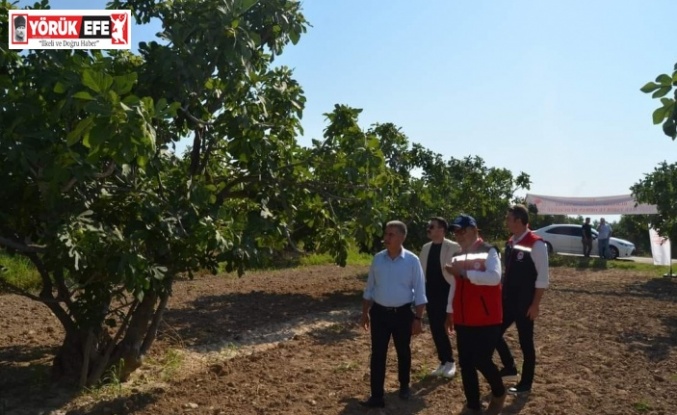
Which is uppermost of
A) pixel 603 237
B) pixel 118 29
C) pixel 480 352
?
pixel 118 29

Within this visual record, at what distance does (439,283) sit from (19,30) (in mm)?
4286

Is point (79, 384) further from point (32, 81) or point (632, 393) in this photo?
point (632, 393)

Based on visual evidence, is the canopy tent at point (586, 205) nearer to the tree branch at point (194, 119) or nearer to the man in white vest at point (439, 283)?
the man in white vest at point (439, 283)

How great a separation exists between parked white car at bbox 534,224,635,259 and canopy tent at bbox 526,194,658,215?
68 cm

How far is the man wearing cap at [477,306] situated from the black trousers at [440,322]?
45.0 inches

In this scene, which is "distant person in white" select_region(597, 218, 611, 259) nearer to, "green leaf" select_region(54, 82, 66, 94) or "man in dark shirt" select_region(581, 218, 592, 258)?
"man in dark shirt" select_region(581, 218, 592, 258)

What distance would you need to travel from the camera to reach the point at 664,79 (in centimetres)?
318

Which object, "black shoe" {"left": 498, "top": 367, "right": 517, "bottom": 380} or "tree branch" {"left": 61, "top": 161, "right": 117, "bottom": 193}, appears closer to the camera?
"tree branch" {"left": 61, "top": 161, "right": 117, "bottom": 193}

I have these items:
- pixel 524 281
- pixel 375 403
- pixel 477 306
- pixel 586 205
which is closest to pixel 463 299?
pixel 477 306

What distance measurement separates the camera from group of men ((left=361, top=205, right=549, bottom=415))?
5500 mm

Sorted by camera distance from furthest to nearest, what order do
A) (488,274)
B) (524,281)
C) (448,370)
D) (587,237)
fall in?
(587,237) < (448,370) < (524,281) < (488,274)

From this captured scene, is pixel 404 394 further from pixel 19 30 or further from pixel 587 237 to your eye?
pixel 587 237

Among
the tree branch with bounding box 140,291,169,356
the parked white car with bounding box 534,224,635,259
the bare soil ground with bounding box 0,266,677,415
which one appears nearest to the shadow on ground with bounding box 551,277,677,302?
the bare soil ground with bounding box 0,266,677,415

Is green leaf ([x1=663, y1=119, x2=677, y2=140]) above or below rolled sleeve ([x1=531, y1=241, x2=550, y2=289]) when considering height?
above
